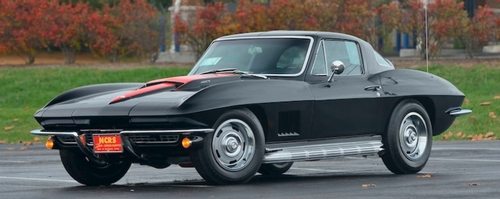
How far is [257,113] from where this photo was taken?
11.9m

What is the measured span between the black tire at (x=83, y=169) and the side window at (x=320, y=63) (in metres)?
1.91

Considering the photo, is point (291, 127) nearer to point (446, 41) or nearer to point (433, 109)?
point (433, 109)

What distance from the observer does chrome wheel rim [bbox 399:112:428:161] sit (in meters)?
13.3

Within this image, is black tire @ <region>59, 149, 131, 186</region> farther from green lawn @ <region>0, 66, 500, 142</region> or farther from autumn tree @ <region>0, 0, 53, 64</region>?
autumn tree @ <region>0, 0, 53, 64</region>

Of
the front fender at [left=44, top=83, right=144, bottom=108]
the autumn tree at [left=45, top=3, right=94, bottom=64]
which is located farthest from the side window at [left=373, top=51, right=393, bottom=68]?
the autumn tree at [left=45, top=3, right=94, bottom=64]

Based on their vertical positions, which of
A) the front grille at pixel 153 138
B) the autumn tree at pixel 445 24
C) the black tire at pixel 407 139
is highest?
the front grille at pixel 153 138

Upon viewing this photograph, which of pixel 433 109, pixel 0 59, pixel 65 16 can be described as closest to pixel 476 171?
pixel 433 109

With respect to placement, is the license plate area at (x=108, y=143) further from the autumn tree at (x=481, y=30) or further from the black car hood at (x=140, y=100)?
the autumn tree at (x=481, y=30)

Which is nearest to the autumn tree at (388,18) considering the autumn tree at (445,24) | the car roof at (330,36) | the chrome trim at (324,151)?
the autumn tree at (445,24)

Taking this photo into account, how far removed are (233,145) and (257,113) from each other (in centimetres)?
46

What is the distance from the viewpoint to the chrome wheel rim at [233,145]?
37.6ft

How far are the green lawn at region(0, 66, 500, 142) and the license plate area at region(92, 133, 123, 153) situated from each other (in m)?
11.2

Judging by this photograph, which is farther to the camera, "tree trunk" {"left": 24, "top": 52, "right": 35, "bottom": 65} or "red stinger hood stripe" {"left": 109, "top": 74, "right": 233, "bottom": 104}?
"tree trunk" {"left": 24, "top": 52, "right": 35, "bottom": 65}

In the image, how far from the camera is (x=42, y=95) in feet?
100
